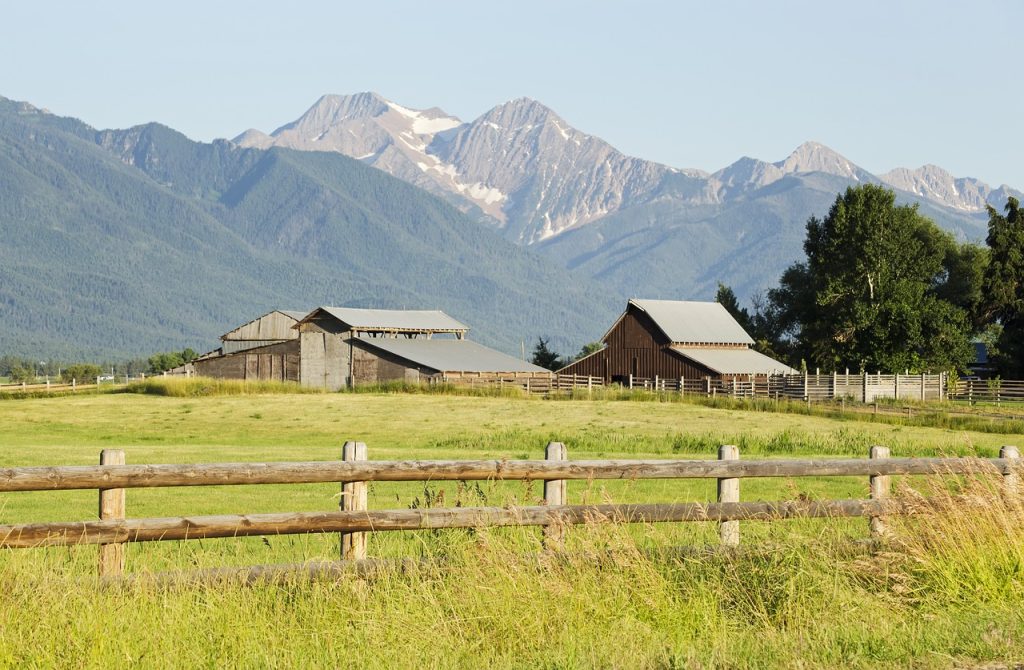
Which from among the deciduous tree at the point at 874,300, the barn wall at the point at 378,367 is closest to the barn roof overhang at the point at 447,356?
the barn wall at the point at 378,367

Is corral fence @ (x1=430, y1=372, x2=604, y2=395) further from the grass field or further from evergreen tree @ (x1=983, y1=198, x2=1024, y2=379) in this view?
the grass field

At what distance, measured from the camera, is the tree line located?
92.1 m

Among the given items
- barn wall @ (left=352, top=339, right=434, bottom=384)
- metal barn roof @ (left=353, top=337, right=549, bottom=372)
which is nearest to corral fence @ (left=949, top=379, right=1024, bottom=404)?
metal barn roof @ (left=353, top=337, right=549, bottom=372)

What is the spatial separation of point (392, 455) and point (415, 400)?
125 ft

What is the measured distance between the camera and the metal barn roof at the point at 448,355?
318ft

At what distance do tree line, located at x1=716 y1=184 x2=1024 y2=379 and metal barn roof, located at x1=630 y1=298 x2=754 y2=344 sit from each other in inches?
224

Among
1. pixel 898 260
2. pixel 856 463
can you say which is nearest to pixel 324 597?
pixel 856 463

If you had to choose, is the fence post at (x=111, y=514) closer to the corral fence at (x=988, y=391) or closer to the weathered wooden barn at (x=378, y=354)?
the weathered wooden barn at (x=378, y=354)

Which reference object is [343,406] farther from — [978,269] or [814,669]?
[978,269]

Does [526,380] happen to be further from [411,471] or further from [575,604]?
[575,604]

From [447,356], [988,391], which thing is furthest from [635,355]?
[988,391]

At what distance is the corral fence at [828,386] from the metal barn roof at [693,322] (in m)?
7.07

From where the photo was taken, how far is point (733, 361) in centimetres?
9638

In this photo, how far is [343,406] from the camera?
6600 cm
